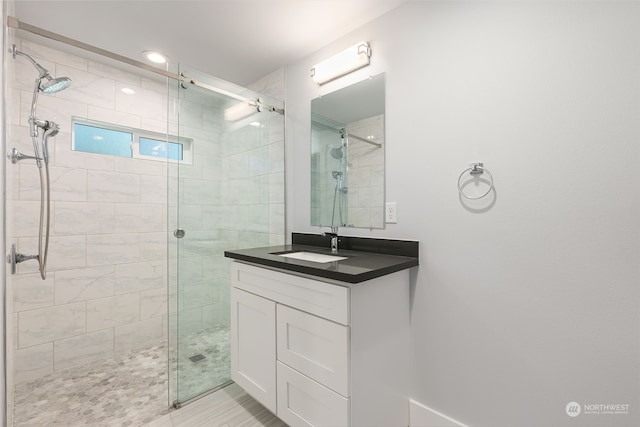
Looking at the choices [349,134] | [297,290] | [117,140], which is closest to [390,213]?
[349,134]

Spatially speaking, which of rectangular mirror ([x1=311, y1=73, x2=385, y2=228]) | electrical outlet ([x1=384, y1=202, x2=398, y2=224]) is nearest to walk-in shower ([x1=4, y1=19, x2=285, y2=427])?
rectangular mirror ([x1=311, y1=73, x2=385, y2=228])

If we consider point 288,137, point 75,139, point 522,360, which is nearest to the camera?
point 522,360

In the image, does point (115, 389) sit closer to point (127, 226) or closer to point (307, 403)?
point (127, 226)

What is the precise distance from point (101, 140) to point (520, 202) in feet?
9.60

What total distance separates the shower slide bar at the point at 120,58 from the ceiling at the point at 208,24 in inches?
6.5

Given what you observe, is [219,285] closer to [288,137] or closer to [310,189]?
[310,189]

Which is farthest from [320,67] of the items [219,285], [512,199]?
[219,285]

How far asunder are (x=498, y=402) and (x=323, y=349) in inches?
33.5

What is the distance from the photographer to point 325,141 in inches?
81.2

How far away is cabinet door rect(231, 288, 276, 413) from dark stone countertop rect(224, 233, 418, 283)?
0.78 ft

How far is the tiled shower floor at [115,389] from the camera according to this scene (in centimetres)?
162

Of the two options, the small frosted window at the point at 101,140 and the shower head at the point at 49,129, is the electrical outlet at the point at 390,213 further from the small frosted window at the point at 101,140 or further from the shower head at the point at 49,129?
the small frosted window at the point at 101,140

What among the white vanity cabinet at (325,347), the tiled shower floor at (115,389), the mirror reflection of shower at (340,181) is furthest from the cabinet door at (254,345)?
the mirror reflection of shower at (340,181)

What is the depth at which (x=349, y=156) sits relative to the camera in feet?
6.27
